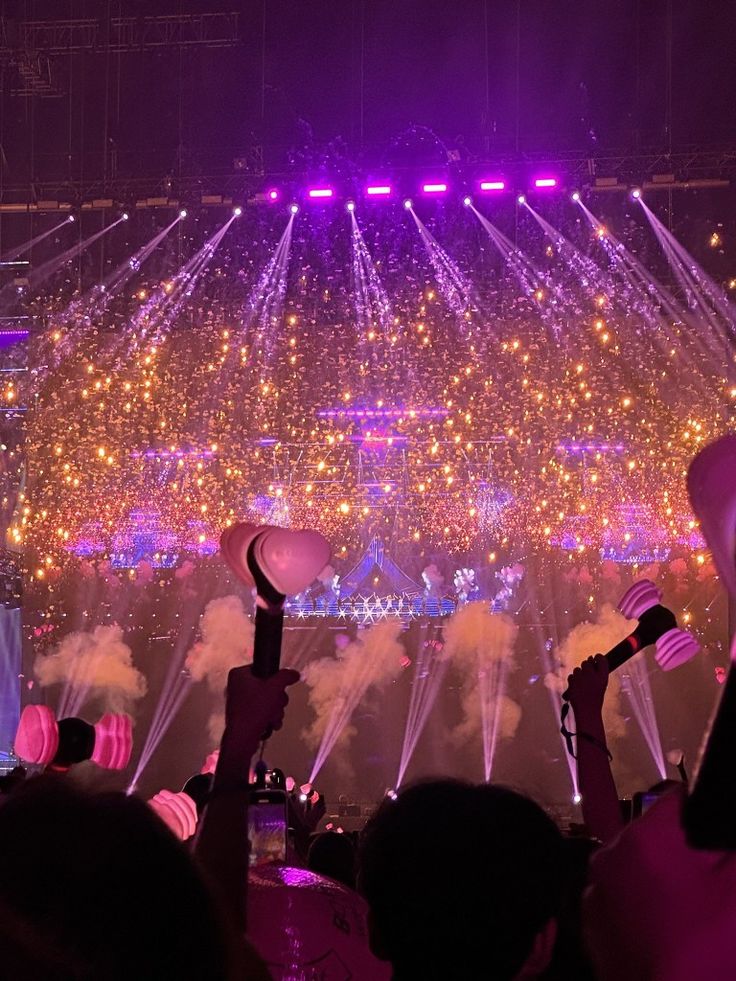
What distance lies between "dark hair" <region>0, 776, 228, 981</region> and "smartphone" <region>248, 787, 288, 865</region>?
1.33m

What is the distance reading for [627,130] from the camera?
30.0 feet

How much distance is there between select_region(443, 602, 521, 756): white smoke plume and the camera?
35.5 ft

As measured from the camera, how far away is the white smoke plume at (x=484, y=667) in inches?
426

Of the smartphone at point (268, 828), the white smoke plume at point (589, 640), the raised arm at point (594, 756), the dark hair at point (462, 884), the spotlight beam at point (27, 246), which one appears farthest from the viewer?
the white smoke plume at point (589, 640)

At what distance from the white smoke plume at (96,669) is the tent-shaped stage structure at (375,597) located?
1.72 m

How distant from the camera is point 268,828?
2168 millimetres

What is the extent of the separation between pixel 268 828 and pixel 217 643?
9.25m

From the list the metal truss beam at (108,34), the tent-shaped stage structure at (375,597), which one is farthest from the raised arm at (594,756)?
the tent-shaped stage structure at (375,597)

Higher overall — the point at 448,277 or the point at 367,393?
the point at 448,277

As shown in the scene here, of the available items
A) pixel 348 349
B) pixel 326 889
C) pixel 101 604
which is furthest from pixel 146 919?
pixel 101 604

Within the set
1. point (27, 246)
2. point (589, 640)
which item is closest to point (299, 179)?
point (27, 246)

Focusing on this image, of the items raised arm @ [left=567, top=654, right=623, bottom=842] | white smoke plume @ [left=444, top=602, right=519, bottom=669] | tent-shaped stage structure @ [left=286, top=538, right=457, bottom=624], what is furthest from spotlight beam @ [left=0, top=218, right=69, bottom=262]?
raised arm @ [left=567, top=654, right=623, bottom=842]

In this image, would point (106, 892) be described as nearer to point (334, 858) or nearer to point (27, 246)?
point (334, 858)

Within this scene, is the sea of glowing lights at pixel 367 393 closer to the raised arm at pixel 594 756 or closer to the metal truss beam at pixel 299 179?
the metal truss beam at pixel 299 179
